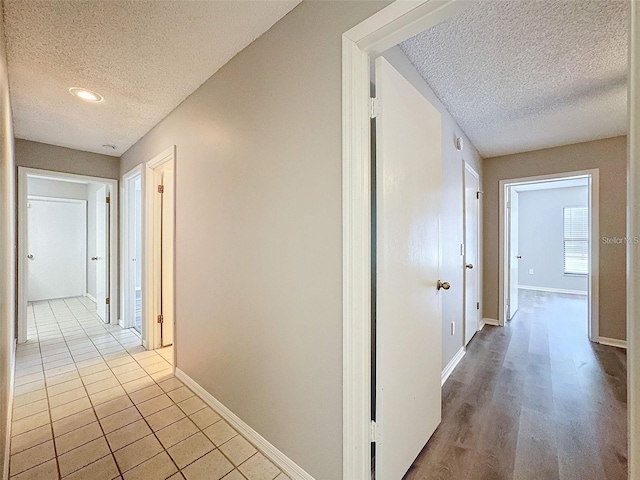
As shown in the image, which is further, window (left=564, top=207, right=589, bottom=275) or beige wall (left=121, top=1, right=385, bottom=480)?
window (left=564, top=207, right=589, bottom=275)

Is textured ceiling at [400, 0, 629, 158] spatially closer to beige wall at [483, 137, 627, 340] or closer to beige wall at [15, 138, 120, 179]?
beige wall at [483, 137, 627, 340]

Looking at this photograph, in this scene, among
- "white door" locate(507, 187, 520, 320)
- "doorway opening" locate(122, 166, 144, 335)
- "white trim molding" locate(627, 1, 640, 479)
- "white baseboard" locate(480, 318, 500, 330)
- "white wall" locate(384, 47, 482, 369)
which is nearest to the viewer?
"white trim molding" locate(627, 1, 640, 479)

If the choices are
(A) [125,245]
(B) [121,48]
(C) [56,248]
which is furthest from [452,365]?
(C) [56,248]

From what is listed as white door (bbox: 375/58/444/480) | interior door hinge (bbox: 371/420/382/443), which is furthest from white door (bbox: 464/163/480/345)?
interior door hinge (bbox: 371/420/382/443)

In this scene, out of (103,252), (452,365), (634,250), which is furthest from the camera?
(103,252)

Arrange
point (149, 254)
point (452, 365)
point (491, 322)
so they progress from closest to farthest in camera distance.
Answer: point (452, 365) → point (149, 254) → point (491, 322)

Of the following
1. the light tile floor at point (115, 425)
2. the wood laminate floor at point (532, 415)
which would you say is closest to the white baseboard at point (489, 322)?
the wood laminate floor at point (532, 415)

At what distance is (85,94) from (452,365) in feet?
13.0

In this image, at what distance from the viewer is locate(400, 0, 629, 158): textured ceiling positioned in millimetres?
1393

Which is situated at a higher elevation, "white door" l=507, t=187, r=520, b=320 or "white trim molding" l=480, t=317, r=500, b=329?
"white door" l=507, t=187, r=520, b=320

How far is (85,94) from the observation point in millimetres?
2141

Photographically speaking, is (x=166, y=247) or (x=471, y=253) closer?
(x=166, y=247)

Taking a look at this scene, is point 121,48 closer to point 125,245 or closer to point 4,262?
point 4,262

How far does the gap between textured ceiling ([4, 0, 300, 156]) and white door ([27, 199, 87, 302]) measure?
368cm
